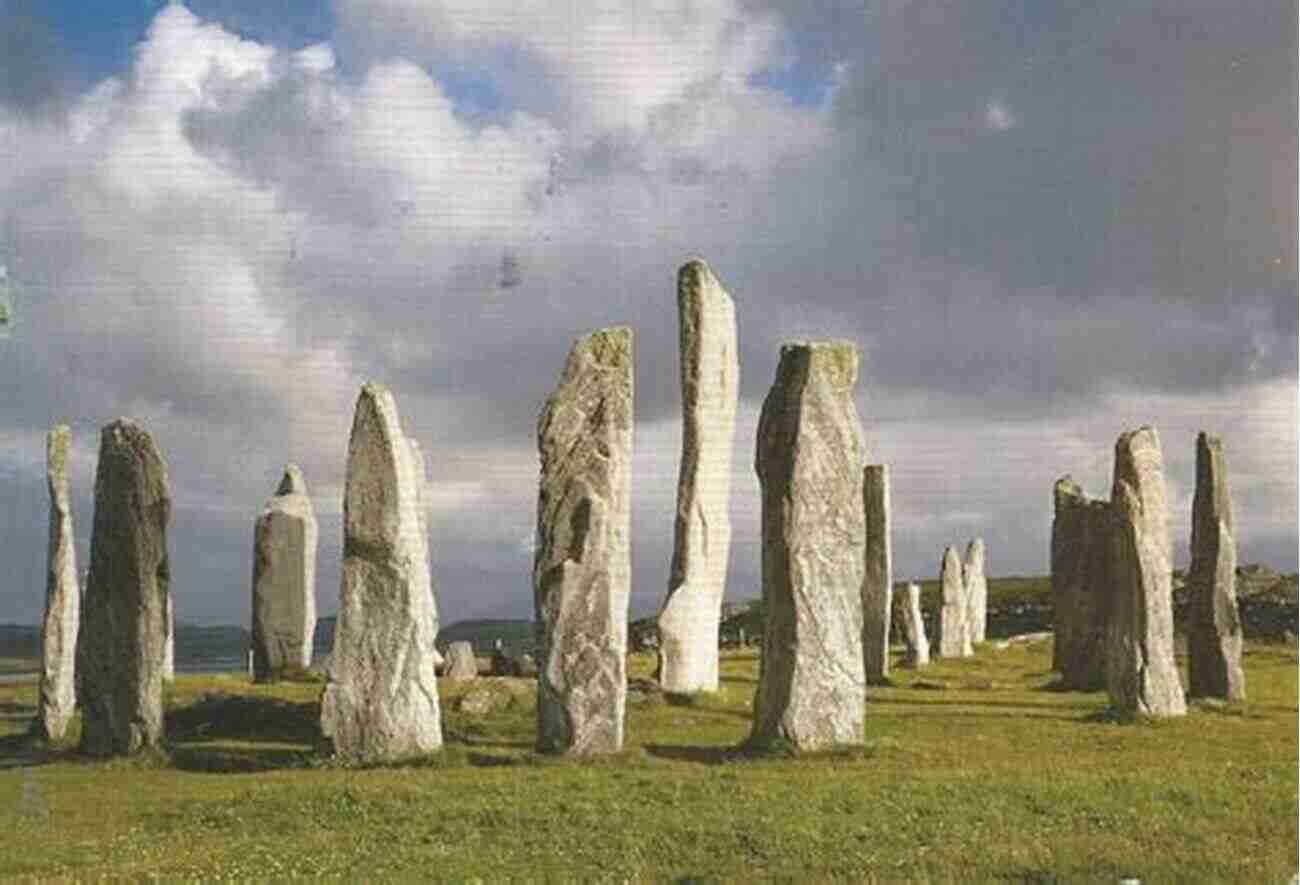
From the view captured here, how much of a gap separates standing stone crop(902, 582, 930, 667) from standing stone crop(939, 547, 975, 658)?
2.61 m

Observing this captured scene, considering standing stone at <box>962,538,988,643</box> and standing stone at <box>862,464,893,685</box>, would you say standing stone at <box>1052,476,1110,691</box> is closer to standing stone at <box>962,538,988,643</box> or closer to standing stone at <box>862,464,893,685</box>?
standing stone at <box>862,464,893,685</box>

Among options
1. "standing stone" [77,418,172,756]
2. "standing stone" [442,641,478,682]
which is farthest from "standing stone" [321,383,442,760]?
"standing stone" [442,641,478,682]

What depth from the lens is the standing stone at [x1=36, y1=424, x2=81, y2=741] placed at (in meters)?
29.1

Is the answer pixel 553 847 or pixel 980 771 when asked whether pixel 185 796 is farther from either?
pixel 980 771

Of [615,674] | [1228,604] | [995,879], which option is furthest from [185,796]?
[1228,604]

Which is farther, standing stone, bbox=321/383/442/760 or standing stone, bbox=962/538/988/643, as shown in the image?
standing stone, bbox=962/538/988/643

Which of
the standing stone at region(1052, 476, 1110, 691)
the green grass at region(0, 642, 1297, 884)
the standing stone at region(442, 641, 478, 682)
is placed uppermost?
the standing stone at region(1052, 476, 1110, 691)

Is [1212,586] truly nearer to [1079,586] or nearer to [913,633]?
[1079,586]

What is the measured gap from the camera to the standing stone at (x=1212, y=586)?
31.6 meters

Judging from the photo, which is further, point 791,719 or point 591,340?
point 591,340

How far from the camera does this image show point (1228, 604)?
32281mm

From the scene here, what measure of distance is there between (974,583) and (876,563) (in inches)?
564

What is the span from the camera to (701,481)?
3184 cm

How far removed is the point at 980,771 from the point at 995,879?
5.89 m
